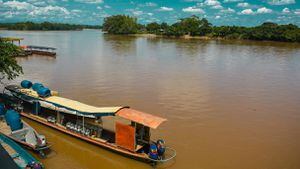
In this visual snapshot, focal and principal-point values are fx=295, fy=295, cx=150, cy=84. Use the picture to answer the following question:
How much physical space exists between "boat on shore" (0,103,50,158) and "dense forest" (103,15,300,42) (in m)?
80.6

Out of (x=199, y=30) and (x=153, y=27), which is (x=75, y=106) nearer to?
(x=199, y=30)

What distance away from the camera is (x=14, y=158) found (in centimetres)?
1055

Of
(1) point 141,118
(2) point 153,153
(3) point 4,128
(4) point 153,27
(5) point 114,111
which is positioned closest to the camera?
(2) point 153,153

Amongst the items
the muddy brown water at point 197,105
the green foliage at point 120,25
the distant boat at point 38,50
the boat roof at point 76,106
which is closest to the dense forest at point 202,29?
the green foliage at point 120,25

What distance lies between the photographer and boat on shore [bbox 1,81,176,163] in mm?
11656

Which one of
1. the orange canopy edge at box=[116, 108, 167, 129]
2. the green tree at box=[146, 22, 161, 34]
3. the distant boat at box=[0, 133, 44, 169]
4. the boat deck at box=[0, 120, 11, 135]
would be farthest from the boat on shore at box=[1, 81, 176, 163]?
the green tree at box=[146, 22, 161, 34]

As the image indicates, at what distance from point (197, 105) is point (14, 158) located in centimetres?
1224

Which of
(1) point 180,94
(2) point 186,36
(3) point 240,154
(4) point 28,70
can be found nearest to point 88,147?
(3) point 240,154

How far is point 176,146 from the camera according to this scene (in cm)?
1376

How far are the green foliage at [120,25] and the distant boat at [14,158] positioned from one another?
105m

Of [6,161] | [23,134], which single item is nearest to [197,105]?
[23,134]

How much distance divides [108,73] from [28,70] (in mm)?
8547

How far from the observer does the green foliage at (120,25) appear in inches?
4483

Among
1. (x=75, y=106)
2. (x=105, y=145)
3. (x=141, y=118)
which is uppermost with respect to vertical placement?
(x=141, y=118)
